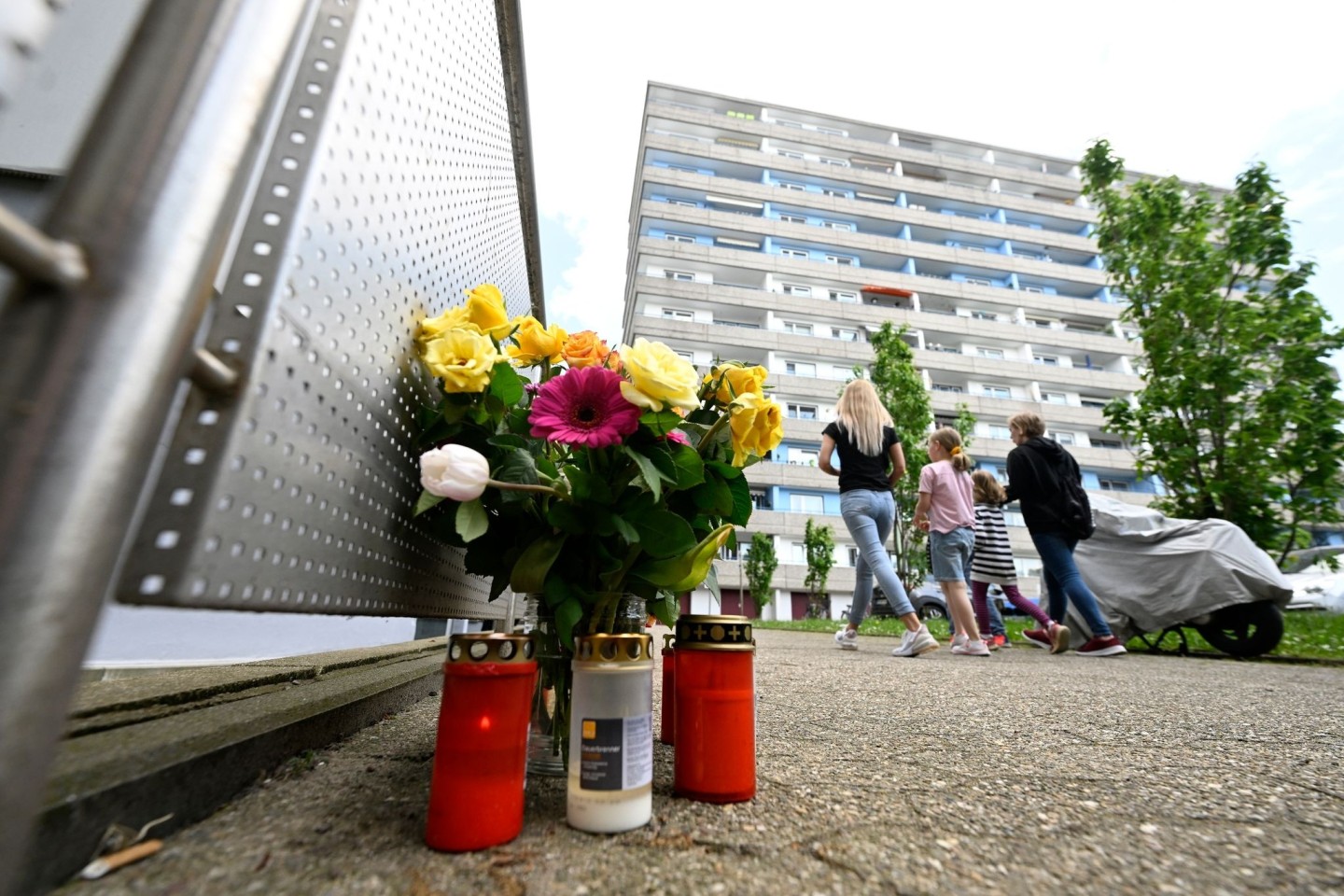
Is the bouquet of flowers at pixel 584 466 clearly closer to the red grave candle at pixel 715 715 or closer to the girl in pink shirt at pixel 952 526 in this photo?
the red grave candle at pixel 715 715

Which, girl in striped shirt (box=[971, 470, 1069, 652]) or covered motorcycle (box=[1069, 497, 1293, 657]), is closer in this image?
covered motorcycle (box=[1069, 497, 1293, 657])

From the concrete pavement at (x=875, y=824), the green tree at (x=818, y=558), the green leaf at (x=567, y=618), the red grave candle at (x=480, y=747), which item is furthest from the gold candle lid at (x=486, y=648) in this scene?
the green tree at (x=818, y=558)

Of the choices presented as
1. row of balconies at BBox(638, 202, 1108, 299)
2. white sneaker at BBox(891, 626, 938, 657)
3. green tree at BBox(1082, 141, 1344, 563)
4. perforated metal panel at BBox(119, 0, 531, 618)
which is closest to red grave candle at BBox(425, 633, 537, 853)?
perforated metal panel at BBox(119, 0, 531, 618)

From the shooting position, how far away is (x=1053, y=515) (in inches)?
152

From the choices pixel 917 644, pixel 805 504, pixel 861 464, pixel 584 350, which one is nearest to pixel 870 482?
pixel 861 464

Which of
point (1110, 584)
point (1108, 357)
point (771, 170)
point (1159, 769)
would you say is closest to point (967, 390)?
point (1108, 357)

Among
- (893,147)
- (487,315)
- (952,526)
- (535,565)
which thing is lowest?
(535,565)

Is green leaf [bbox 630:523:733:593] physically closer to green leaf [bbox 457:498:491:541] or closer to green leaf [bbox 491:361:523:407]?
green leaf [bbox 457:498:491:541]

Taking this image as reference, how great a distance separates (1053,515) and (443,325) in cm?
414

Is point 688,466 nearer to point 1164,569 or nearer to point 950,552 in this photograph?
point 950,552

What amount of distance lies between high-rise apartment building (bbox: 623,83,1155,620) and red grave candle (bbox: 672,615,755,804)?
2013 centimetres

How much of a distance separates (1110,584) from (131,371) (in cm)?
561

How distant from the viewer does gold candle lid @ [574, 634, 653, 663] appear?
2.65 ft

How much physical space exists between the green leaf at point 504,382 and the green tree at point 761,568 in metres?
19.3
